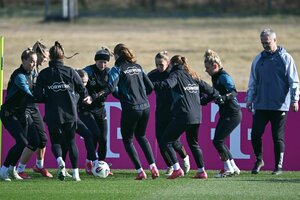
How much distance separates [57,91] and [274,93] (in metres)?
3.41

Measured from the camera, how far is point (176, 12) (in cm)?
6856

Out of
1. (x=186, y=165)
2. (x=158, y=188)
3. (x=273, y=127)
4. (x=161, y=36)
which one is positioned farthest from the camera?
(x=161, y=36)

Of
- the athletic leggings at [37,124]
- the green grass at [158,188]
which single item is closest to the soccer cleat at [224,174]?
the green grass at [158,188]

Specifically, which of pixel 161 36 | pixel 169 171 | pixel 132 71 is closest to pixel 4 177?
pixel 132 71

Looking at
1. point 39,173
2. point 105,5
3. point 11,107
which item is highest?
point 11,107

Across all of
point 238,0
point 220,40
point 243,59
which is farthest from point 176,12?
point 243,59

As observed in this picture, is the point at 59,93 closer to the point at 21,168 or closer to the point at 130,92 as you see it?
the point at 130,92

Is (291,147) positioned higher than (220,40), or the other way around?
(291,147)

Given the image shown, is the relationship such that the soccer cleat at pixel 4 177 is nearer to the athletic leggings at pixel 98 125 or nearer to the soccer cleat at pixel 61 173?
the soccer cleat at pixel 61 173

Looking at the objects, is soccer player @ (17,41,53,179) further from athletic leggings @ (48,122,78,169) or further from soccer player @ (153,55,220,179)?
soccer player @ (153,55,220,179)

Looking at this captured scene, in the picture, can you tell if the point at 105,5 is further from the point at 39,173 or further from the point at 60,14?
the point at 39,173

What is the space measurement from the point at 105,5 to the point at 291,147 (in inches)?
2170

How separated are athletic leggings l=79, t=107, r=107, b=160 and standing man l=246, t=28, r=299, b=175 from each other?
225 centimetres

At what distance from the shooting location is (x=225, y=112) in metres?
17.1
